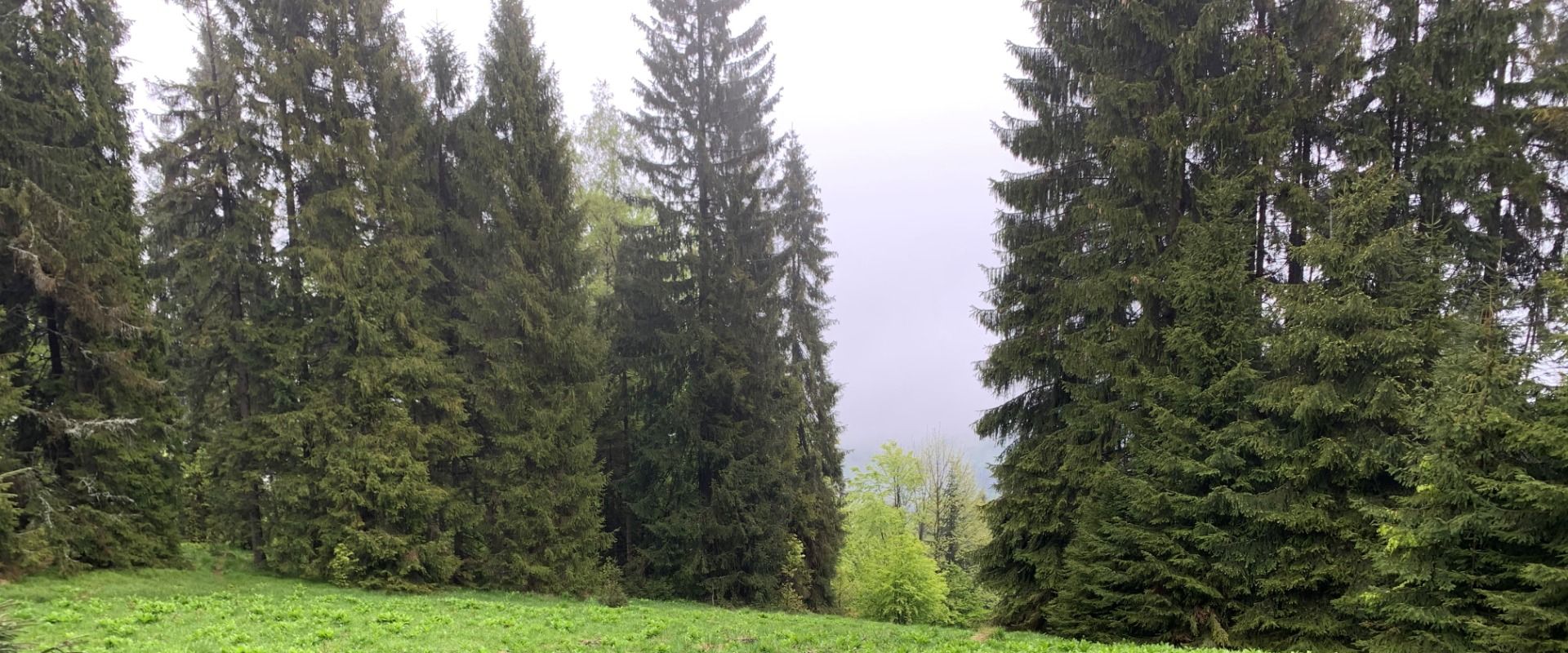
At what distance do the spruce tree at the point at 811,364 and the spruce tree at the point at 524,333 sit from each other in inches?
258

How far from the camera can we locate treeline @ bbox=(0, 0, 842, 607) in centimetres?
1351

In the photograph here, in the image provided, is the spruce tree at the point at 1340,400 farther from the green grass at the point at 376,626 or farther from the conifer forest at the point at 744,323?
the green grass at the point at 376,626

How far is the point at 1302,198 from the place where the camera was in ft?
36.9

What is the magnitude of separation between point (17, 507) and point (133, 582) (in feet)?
7.53

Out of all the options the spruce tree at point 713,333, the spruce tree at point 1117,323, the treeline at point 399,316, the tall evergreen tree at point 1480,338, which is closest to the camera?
the tall evergreen tree at point 1480,338

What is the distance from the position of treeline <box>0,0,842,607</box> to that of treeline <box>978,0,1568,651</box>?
31.4 feet

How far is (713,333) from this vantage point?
20203 millimetres

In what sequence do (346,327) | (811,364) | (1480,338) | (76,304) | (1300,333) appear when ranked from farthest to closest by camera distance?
(811,364) → (346,327) → (76,304) → (1300,333) → (1480,338)

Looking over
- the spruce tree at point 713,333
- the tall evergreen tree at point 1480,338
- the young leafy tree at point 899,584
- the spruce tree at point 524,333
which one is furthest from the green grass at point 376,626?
the young leafy tree at point 899,584

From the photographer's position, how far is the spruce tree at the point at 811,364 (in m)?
21.8

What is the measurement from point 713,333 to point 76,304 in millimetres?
13880

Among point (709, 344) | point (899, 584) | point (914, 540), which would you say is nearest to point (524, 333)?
point (709, 344)

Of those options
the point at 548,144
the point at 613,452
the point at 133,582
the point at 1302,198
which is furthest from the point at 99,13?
the point at 1302,198

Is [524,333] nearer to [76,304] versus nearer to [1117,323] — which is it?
[76,304]
